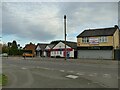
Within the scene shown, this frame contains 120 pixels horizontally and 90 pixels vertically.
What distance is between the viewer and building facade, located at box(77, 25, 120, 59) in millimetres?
64556

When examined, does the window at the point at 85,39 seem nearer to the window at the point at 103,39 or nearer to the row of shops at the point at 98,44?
the row of shops at the point at 98,44

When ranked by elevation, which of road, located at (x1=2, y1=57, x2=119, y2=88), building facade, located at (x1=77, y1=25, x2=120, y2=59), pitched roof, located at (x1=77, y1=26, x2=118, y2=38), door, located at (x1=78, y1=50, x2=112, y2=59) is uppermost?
pitched roof, located at (x1=77, y1=26, x2=118, y2=38)

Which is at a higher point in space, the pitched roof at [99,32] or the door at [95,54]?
the pitched roof at [99,32]

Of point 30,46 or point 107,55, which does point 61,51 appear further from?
point 30,46

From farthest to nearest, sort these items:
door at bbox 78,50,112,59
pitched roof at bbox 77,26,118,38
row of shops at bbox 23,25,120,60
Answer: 1. pitched roof at bbox 77,26,118,38
2. row of shops at bbox 23,25,120,60
3. door at bbox 78,50,112,59

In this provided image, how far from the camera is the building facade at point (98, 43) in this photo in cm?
6456

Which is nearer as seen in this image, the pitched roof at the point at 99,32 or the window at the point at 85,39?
the pitched roof at the point at 99,32

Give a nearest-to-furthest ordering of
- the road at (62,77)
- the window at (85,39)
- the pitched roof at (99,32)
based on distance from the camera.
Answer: the road at (62,77)
the pitched roof at (99,32)
the window at (85,39)

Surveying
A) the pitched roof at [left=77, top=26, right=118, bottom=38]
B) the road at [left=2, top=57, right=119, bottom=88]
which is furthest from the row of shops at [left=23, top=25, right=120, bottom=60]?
the road at [left=2, top=57, right=119, bottom=88]

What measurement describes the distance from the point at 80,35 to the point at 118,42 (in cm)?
967

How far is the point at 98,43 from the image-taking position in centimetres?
6762

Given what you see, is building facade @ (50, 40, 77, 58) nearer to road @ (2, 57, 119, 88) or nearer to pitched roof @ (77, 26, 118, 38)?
pitched roof @ (77, 26, 118, 38)

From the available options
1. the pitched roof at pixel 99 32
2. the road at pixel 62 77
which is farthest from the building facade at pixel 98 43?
the road at pixel 62 77

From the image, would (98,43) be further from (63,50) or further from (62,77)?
(62,77)
